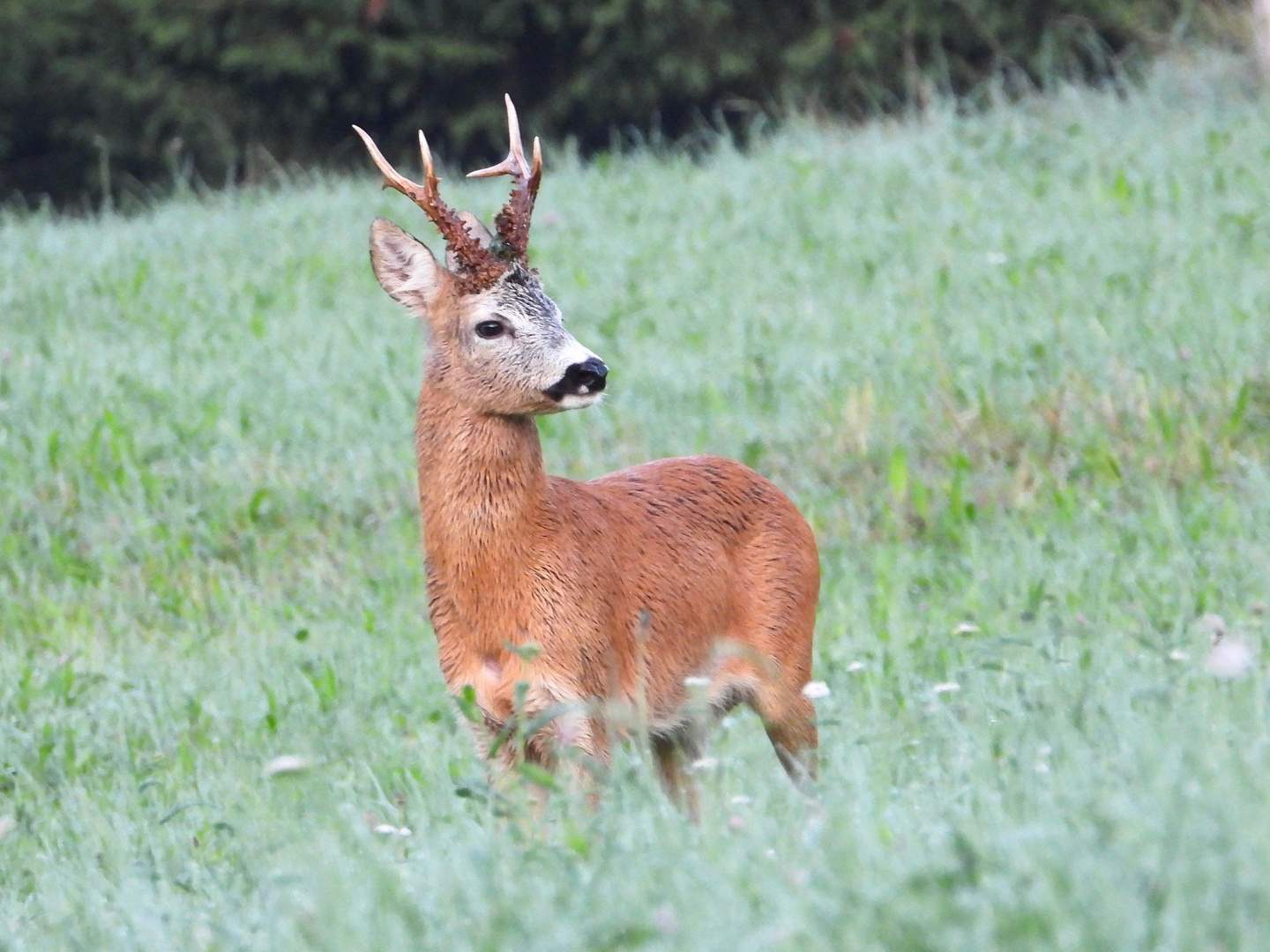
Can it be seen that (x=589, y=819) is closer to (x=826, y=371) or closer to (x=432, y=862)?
(x=432, y=862)

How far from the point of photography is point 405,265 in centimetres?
532

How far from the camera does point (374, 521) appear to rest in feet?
29.9

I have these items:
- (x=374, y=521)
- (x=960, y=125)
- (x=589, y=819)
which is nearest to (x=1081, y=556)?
(x=374, y=521)

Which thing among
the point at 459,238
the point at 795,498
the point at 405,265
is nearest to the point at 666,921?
the point at 459,238

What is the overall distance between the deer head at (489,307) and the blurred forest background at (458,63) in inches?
532

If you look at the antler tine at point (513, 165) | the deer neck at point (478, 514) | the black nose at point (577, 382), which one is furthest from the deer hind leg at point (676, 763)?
the antler tine at point (513, 165)

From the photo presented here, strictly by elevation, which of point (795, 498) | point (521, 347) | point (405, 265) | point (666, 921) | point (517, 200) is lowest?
point (795, 498)

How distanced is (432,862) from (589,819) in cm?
30

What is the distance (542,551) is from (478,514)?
19cm

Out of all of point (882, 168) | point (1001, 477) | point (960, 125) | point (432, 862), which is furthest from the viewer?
point (960, 125)

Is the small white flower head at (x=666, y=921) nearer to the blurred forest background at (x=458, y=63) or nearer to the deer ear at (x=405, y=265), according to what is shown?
the deer ear at (x=405, y=265)

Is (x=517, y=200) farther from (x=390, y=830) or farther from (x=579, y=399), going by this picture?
(x=390, y=830)

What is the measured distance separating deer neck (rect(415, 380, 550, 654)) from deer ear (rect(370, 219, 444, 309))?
27 centimetres

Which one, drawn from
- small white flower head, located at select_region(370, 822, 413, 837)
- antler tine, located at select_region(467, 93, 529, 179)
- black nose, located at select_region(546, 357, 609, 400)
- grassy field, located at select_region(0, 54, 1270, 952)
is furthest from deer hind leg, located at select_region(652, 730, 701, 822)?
antler tine, located at select_region(467, 93, 529, 179)
